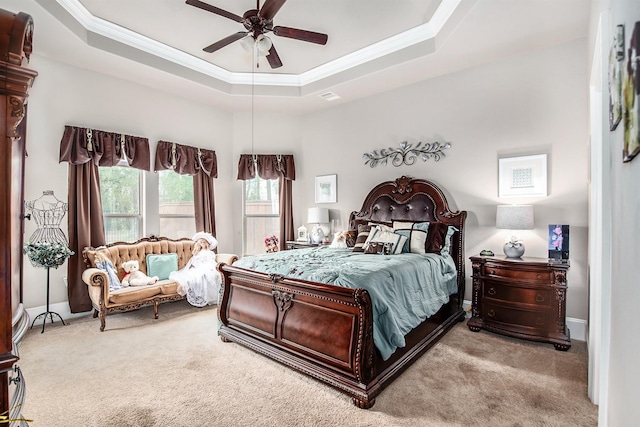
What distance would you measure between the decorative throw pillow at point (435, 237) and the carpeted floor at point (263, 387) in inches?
39.0

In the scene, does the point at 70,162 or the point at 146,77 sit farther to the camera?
the point at 146,77

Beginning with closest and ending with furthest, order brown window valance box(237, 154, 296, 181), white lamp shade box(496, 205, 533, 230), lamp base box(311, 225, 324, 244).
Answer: white lamp shade box(496, 205, 533, 230) → lamp base box(311, 225, 324, 244) → brown window valance box(237, 154, 296, 181)

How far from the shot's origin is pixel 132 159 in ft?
15.3

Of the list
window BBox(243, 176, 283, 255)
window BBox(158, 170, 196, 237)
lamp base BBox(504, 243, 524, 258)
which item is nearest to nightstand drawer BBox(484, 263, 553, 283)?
lamp base BBox(504, 243, 524, 258)

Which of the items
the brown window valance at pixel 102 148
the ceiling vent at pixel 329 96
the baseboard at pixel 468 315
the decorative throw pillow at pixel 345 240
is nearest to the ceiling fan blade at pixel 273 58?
the ceiling vent at pixel 329 96

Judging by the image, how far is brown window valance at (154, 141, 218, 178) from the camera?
16.4 ft

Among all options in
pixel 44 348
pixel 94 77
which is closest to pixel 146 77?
pixel 94 77

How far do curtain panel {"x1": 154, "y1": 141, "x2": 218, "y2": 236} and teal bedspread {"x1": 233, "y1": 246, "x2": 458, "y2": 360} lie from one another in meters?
2.38

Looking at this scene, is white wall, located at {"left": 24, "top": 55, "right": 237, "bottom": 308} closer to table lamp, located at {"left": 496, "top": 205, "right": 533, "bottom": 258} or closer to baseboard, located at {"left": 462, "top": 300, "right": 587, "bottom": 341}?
table lamp, located at {"left": 496, "top": 205, "right": 533, "bottom": 258}

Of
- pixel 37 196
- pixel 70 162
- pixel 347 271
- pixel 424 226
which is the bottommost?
pixel 347 271

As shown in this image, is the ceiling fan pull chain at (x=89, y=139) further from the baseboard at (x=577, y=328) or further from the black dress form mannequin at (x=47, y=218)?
the baseboard at (x=577, y=328)

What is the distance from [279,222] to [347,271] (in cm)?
346

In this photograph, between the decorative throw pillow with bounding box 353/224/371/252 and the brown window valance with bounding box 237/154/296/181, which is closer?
the decorative throw pillow with bounding box 353/224/371/252

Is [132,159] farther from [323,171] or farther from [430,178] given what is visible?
[430,178]
